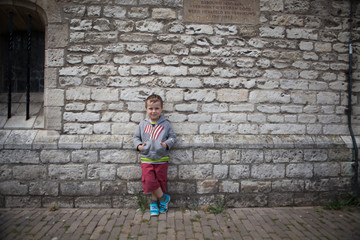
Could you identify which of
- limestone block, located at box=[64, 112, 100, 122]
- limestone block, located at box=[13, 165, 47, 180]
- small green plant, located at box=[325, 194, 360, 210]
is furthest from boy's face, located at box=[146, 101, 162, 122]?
small green plant, located at box=[325, 194, 360, 210]

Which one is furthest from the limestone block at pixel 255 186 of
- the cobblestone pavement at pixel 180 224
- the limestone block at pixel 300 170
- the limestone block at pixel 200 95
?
the limestone block at pixel 200 95

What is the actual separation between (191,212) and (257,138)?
1669 millimetres

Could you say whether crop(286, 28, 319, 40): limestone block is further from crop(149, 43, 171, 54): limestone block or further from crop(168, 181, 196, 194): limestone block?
crop(168, 181, 196, 194): limestone block

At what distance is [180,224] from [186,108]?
178 cm

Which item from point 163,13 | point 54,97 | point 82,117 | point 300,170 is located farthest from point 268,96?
point 54,97

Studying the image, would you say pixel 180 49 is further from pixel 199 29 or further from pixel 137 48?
pixel 137 48

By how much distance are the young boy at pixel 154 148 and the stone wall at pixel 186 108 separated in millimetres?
260

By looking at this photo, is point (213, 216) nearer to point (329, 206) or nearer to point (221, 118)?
point (221, 118)

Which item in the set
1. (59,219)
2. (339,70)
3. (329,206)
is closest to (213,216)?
(329,206)

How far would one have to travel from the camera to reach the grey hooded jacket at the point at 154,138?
9.51 feet

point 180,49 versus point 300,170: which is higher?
point 180,49

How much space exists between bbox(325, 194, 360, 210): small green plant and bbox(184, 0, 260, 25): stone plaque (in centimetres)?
344

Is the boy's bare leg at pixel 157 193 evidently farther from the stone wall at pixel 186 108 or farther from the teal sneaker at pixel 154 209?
the stone wall at pixel 186 108

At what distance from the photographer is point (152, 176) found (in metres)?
2.93
